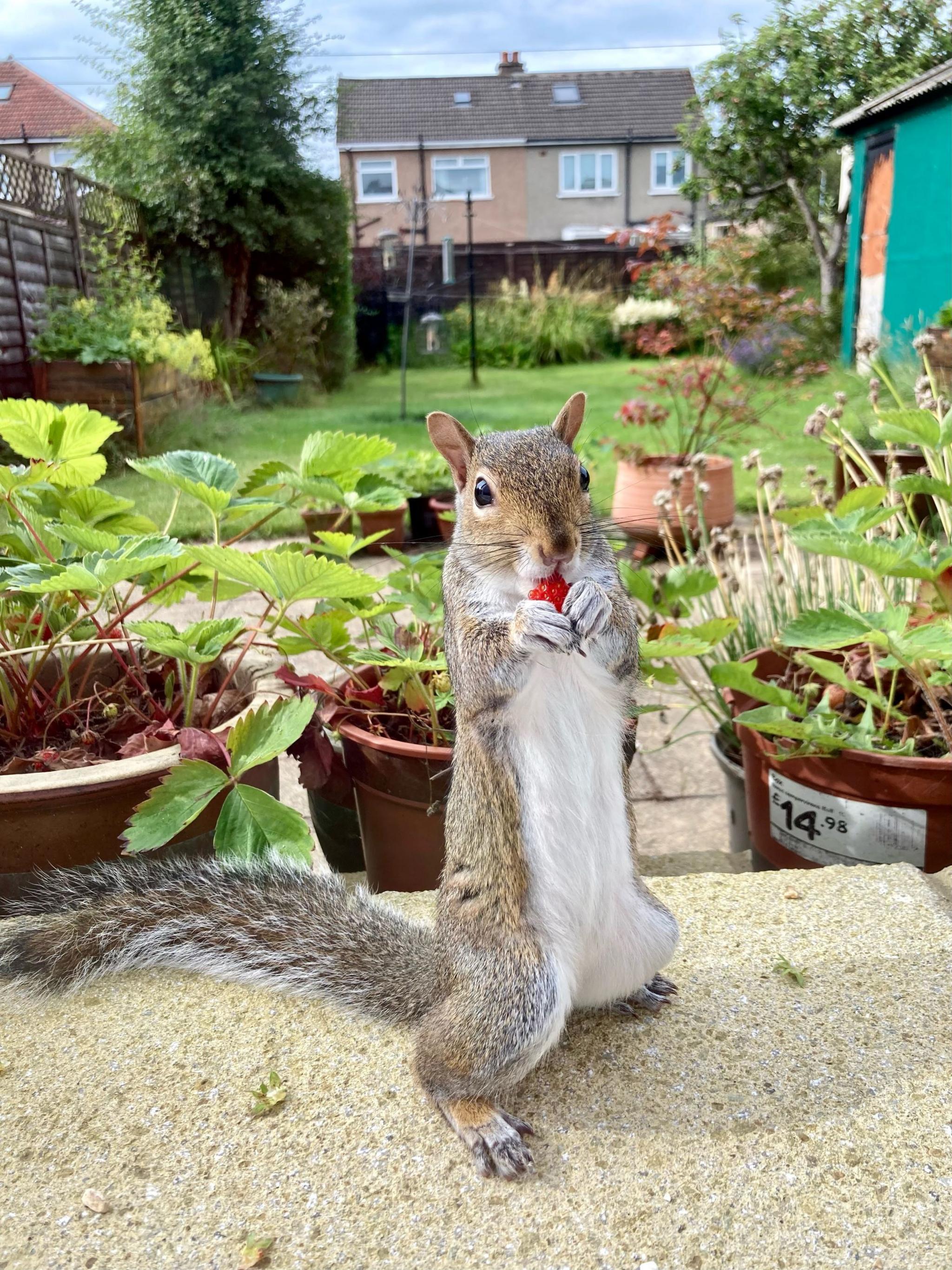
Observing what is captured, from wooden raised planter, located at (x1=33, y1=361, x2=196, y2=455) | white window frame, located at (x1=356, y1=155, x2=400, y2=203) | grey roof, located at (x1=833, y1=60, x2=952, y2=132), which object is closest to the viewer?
wooden raised planter, located at (x1=33, y1=361, x2=196, y2=455)

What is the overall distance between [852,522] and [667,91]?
68.1 feet

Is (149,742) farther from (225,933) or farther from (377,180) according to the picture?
(377,180)

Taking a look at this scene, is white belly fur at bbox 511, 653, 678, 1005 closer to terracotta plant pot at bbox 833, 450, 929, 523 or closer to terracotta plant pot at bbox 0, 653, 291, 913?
terracotta plant pot at bbox 0, 653, 291, 913

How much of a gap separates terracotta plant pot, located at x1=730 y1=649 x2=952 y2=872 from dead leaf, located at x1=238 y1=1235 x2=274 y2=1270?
1.04 m

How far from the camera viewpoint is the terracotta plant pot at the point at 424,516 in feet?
15.3

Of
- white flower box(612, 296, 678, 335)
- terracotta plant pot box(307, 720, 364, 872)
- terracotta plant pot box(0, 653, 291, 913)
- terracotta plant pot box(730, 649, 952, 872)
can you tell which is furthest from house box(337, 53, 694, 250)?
terracotta plant pot box(0, 653, 291, 913)

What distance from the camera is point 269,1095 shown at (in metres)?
1.08

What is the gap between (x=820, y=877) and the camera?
151 centimetres

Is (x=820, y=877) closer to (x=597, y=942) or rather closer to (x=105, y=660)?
(x=597, y=942)

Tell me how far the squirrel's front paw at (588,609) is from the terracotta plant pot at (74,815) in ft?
2.07

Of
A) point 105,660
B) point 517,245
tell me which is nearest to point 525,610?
point 105,660

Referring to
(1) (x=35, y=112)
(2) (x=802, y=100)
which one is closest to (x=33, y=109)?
(1) (x=35, y=112)

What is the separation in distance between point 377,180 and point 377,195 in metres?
0.66

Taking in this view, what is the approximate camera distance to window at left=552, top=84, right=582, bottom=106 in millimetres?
18516
